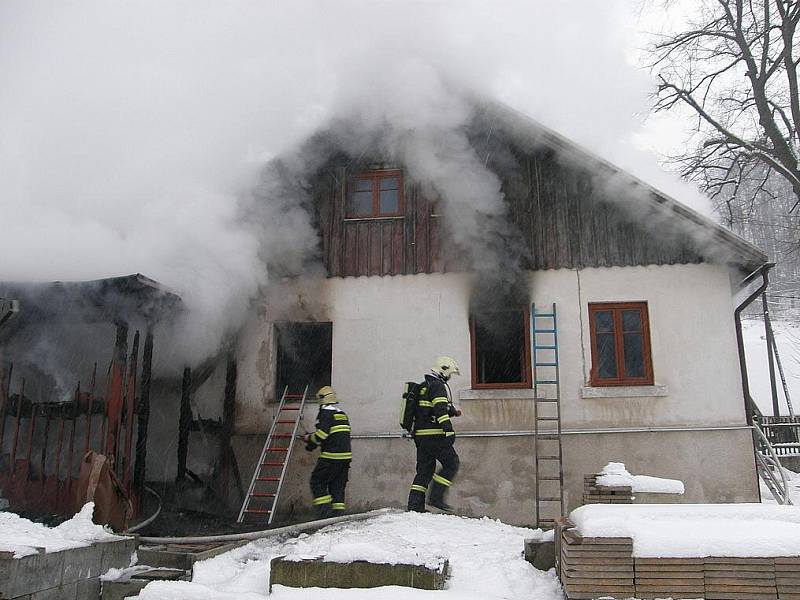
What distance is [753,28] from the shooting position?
637 inches

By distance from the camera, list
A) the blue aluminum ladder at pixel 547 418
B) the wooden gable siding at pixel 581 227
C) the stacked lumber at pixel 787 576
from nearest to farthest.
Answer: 1. the stacked lumber at pixel 787 576
2. the blue aluminum ladder at pixel 547 418
3. the wooden gable siding at pixel 581 227

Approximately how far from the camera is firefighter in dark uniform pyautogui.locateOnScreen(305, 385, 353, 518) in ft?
25.5

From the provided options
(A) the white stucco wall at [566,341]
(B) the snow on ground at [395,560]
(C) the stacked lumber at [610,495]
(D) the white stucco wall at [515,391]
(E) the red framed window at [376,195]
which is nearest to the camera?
(B) the snow on ground at [395,560]

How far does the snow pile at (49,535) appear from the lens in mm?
4836

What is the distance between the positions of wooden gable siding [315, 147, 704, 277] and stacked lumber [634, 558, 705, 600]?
6.28m

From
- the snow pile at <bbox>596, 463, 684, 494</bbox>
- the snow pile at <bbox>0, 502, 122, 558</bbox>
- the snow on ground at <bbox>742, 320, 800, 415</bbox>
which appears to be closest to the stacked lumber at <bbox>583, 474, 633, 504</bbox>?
the snow pile at <bbox>596, 463, 684, 494</bbox>

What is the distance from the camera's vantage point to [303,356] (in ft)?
37.1

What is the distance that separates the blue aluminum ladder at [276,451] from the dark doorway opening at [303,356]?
36 cm

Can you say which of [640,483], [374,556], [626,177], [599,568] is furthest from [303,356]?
[599,568]

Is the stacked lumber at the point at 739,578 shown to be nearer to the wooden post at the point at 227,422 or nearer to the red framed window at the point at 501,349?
the red framed window at the point at 501,349

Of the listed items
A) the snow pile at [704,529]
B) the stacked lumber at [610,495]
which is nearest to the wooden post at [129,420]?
the stacked lumber at [610,495]

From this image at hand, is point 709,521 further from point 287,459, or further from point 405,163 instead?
point 405,163

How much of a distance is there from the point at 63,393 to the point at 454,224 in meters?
5.70

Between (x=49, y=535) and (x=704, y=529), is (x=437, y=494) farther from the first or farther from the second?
(x=704, y=529)
